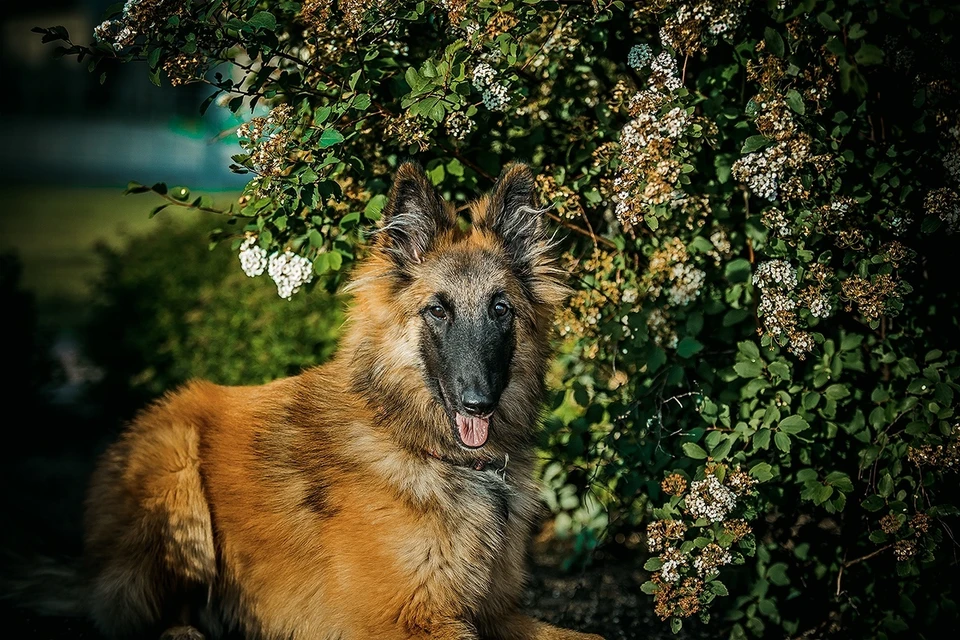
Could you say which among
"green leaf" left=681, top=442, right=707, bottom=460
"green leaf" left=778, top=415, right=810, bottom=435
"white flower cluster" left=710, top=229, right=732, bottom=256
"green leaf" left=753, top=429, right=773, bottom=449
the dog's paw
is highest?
"white flower cluster" left=710, top=229, right=732, bottom=256

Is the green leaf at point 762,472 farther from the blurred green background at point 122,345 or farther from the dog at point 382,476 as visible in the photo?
the blurred green background at point 122,345

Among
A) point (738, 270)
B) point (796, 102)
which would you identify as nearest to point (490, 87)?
point (796, 102)

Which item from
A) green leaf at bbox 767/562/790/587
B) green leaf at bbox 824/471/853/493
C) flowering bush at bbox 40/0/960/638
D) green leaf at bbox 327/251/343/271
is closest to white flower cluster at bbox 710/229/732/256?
flowering bush at bbox 40/0/960/638

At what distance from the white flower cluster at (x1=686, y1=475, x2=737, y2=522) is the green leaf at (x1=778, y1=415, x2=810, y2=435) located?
1.29 ft

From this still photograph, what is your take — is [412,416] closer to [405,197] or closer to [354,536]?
[354,536]

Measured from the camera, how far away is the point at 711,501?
3.57 meters

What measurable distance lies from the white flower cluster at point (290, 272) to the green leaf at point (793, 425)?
2251 mm

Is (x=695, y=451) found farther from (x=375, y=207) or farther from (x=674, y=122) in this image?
(x=375, y=207)

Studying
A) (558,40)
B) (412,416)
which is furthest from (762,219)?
(412,416)

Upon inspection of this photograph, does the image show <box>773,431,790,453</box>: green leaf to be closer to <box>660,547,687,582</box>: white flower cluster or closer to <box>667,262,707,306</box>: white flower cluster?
<box>660,547,687,582</box>: white flower cluster

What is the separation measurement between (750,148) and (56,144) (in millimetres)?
26581

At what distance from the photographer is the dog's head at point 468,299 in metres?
3.75

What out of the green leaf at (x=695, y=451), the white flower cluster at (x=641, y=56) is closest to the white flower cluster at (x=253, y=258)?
the white flower cluster at (x=641, y=56)

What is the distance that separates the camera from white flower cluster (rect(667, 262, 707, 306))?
164 inches
